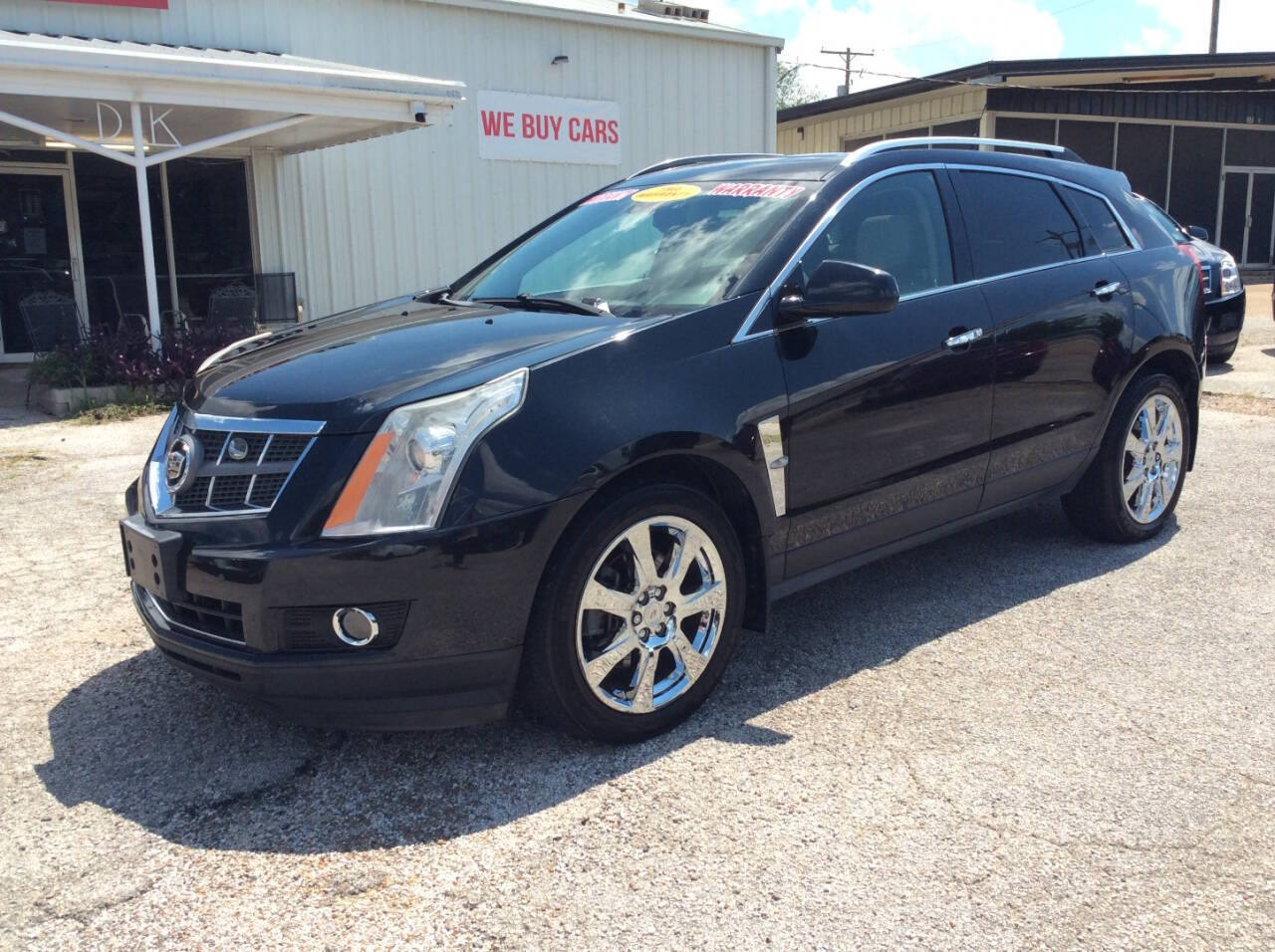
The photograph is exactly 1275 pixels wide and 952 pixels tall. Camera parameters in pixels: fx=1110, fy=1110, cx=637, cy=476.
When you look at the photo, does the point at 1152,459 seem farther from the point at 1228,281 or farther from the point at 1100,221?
the point at 1228,281

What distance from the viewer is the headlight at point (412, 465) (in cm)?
288

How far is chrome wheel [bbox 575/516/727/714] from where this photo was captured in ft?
10.5

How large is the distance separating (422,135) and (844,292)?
39.0 feet

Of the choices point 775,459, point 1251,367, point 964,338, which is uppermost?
point 964,338

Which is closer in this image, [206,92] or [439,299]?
[439,299]

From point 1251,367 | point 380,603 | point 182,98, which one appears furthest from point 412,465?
point 1251,367

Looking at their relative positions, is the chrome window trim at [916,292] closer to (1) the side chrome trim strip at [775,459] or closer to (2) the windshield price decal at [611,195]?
(1) the side chrome trim strip at [775,459]

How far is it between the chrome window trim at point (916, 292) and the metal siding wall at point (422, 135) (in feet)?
35.0

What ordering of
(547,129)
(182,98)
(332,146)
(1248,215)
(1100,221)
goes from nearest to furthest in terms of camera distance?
(1100,221) → (182,98) → (332,146) → (547,129) → (1248,215)

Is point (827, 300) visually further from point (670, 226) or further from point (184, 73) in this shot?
point (184, 73)

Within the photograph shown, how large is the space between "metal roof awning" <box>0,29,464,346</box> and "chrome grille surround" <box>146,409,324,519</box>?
7883 millimetres

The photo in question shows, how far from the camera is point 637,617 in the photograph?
3273 mm

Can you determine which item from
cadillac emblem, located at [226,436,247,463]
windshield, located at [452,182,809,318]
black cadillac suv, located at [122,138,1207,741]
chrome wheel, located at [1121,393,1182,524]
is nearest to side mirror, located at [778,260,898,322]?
black cadillac suv, located at [122,138,1207,741]

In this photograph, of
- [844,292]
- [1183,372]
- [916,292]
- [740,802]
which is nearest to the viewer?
[740,802]
